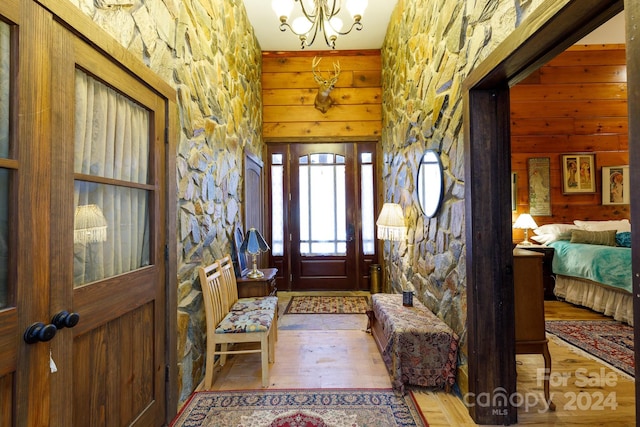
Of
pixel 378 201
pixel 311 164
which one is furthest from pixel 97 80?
pixel 378 201

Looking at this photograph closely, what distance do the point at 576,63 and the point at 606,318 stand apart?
4.29 metres

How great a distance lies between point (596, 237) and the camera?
4.22 metres

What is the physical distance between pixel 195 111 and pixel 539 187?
5.56 metres

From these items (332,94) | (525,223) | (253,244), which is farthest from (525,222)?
(253,244)

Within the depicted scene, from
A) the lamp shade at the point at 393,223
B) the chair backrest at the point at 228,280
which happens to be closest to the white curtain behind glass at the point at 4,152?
the chair backrest at the point at 228,280

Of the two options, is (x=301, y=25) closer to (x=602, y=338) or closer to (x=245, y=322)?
(x=245, y=322)

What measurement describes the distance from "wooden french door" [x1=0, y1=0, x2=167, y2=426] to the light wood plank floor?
924 millimetres

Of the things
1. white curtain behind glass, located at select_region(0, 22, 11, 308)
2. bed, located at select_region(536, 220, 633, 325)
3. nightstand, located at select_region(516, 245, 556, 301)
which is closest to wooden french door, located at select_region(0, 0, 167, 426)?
white curtain behind glass, located at select_region(0, 22, 11, 308)

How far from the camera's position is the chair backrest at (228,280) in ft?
8.62

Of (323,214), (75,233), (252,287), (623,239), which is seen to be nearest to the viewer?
(75,233)

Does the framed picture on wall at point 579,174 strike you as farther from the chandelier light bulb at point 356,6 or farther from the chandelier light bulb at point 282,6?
the chandelier light bulb at point 282,6

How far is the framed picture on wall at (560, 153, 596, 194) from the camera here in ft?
16.8

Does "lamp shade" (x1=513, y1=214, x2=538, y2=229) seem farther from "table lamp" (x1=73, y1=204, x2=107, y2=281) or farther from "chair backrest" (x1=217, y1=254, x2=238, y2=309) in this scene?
"table lamp" (x1=73, y1=204, x2=107, y2=281)

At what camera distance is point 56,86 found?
1.10 metres
